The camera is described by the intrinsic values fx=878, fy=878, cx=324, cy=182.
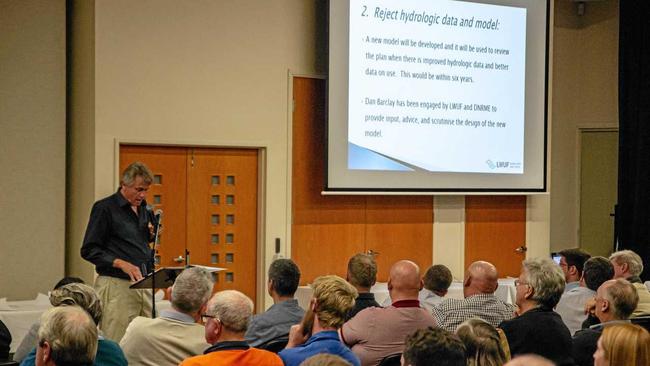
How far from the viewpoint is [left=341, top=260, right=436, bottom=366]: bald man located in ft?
12.9


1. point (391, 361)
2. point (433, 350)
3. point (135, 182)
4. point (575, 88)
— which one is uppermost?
point (575, 88)

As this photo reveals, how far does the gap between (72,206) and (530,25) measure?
185 inches

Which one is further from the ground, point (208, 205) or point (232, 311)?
point (208, 205)

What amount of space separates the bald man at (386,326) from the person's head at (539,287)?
17.2 inches

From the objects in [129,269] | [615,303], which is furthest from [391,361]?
[129,269]

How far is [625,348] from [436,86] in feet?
18.2

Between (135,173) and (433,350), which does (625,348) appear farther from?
(135,173)

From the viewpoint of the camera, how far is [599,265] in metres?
5.12

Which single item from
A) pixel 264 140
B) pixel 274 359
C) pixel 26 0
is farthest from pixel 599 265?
pixel 26 0

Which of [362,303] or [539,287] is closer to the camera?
[539,287]

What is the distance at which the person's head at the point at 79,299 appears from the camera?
11.2 ft

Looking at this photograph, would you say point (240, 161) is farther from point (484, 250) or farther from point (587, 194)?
point (587, 194)

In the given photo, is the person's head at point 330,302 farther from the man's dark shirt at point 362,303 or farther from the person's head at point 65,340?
the person's head at point 65,340

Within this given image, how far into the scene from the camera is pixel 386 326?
13.0ft
